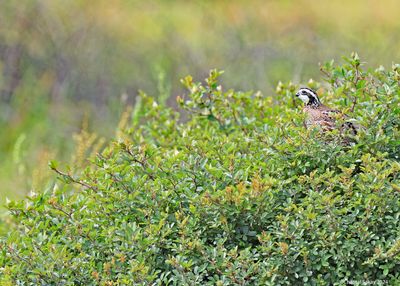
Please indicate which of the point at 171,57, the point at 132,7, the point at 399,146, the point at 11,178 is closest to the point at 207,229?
the point at 399,146

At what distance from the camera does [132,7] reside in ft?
46.9

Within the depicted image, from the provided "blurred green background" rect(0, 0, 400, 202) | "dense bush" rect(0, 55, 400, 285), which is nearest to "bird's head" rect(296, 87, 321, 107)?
"dense bush" rect(0, 55, 400, 285)

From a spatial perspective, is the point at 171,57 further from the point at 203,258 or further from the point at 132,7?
the point at 203,258

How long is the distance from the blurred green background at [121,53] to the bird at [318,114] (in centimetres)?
544

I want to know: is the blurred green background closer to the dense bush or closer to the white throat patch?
the white throat patch

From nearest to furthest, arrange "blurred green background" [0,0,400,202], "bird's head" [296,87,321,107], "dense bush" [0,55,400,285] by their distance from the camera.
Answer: "dense bush" [0,55,400,285]
"bird's head" [296,87,321,107]
"blurred green background" [0,0,400,202]

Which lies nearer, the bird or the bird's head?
the bird

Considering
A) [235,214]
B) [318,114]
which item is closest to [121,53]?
[318,114]

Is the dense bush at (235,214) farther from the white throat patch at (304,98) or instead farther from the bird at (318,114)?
the white throat patch at (304,98)

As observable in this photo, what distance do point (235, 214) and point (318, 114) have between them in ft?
3.87

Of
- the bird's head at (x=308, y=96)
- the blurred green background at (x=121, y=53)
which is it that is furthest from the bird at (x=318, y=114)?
the blurred green background at (x=121, y=53)

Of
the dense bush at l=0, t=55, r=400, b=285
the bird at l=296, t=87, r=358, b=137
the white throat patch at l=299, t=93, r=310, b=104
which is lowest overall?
the dense bush at l=0, t=55, r=400, b=285

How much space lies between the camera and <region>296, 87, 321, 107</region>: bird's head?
5.37m

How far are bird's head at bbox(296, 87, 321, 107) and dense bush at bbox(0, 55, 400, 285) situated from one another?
577mm
